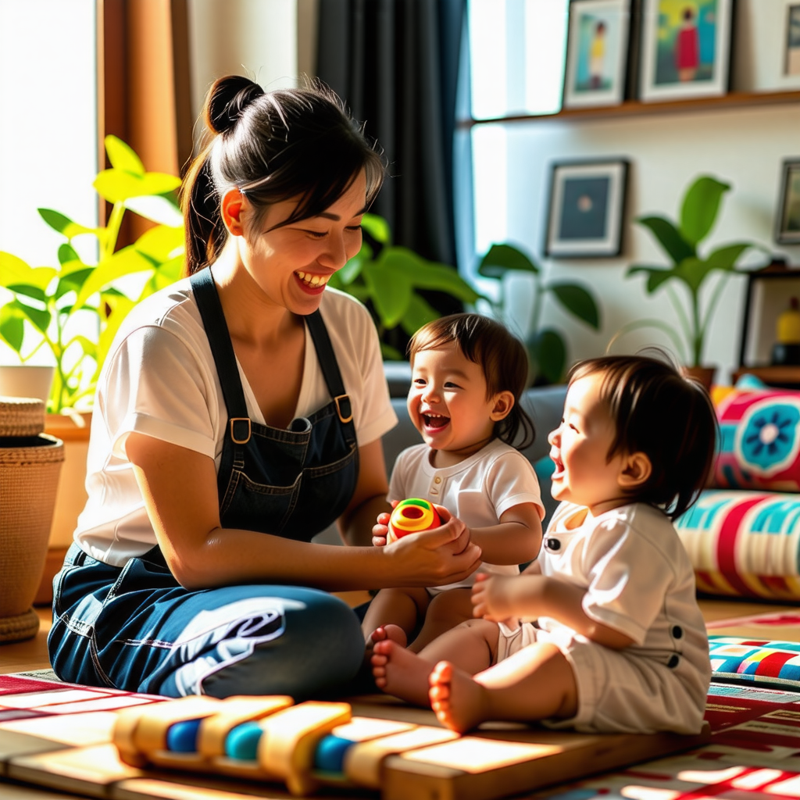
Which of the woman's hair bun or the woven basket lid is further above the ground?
the woman's hair bun

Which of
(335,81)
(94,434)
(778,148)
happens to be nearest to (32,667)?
(94,434)

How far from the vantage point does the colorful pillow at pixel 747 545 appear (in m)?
2.94

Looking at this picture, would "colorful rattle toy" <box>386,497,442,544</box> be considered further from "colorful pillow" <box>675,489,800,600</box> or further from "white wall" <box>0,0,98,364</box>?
"white wall" <box>0,0,98,364</box>

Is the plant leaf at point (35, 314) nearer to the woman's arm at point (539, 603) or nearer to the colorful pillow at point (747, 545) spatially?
the colorful pillow at point (747, 545)

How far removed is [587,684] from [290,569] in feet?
1.48

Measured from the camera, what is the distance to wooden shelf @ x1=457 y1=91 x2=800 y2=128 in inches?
172

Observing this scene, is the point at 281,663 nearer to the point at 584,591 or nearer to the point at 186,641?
the point at 186,641

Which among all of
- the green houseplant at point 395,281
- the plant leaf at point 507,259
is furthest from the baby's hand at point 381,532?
the plant leaf at point 507,259

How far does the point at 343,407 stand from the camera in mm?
1975

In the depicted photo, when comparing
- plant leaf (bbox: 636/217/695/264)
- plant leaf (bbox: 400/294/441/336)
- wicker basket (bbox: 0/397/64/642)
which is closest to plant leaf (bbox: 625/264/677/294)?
plant leaf (bbox: 636/217/695/264)

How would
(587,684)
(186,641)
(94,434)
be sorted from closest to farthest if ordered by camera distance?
1. (587,684)
2. (186,641)
3. (94,434)

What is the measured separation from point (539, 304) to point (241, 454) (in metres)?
3.26

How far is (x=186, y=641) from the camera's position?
1.66m

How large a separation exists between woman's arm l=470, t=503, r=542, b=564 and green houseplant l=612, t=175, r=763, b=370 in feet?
8.29
